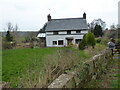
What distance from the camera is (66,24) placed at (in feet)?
104

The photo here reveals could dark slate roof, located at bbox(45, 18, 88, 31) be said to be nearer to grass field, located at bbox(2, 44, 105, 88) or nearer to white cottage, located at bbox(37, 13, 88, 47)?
white cottage, located at bbox(37, 13, 88, 47)

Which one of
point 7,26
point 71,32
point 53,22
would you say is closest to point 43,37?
point 53,22

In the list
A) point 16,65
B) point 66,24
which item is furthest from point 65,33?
point 16,65

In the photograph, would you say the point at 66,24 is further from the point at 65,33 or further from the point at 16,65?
the point at 16,65

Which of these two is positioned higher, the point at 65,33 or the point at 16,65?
the point at 65,33

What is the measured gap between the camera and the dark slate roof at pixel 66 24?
30.2 meters

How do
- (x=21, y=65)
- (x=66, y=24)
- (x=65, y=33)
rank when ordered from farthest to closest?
1. (x=66, y=24)
2. (x=65, y=33)
3. (x=21, y=65)

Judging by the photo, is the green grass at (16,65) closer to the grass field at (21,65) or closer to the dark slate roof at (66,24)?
the grass field at (21,65)

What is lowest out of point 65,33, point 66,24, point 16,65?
point 16,65

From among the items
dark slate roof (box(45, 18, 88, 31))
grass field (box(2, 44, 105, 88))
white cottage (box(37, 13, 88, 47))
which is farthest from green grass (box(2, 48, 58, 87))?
dark slate roof (box(45, 18, 88, 31))

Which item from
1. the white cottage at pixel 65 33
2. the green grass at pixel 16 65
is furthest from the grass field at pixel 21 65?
the white cottage at pixel 65 33

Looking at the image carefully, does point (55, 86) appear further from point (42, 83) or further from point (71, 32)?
point (71, 32)

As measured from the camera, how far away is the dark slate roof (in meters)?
30.2

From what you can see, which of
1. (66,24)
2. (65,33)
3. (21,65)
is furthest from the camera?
(66,24)
